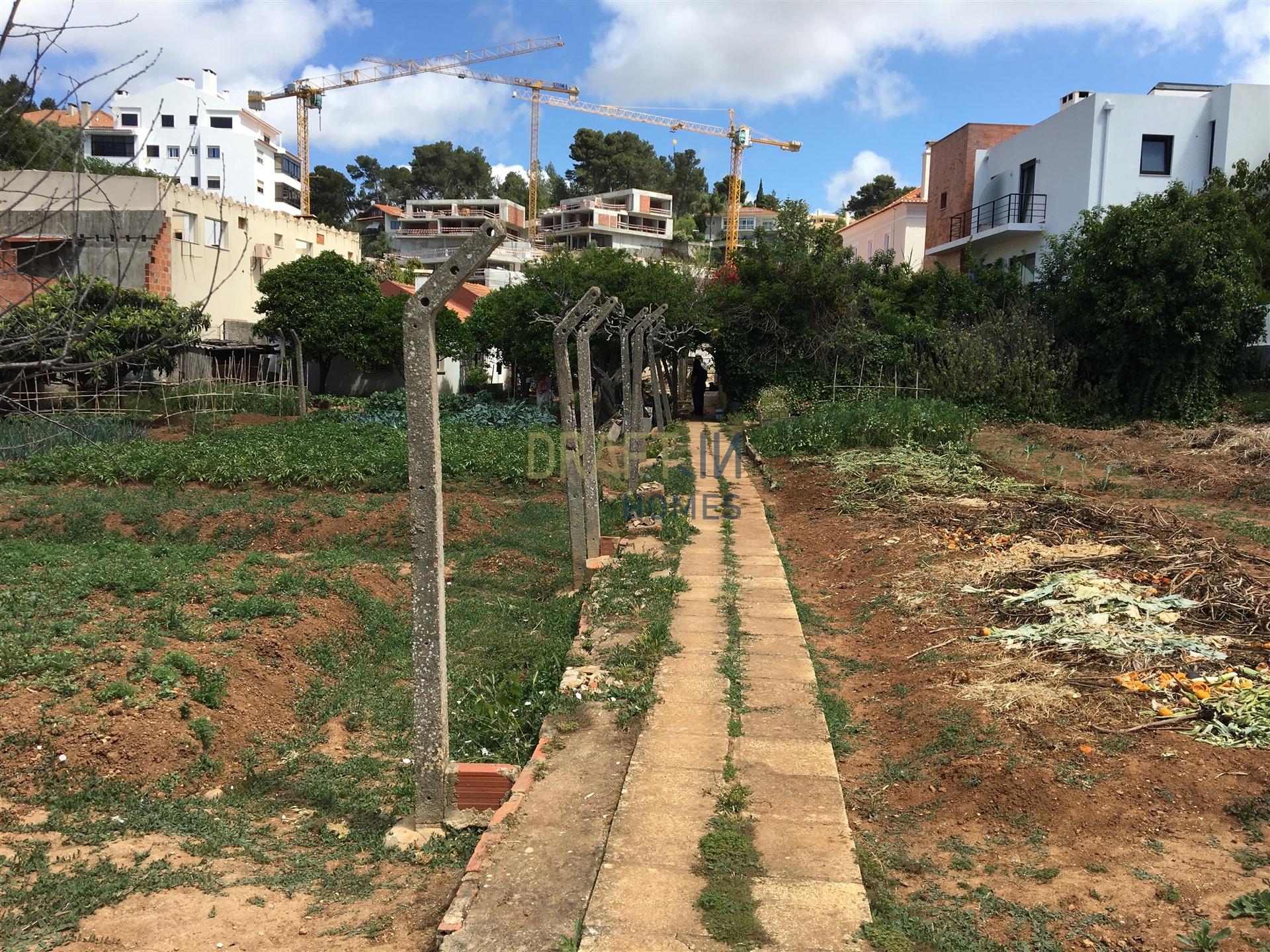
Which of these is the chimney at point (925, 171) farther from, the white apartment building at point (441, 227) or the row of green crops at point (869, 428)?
the white apartment building at point (441, 227)

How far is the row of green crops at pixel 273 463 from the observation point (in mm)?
13961

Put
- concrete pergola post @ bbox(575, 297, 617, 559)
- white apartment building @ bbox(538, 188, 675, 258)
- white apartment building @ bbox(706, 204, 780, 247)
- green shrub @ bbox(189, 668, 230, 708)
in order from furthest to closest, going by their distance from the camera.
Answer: white apartment building @ bbox(706, 204, 780, 247) → white apartment building @ bbox(538, 188, 675, 258) → concrete pergola post @ bbox(575, 297, 617, 559) → green shrub @ bbox(189, 668, 230, 708)

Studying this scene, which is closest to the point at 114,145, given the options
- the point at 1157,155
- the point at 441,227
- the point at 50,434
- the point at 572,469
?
the point at 441,227

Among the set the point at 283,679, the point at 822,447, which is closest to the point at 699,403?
the point at 822,447

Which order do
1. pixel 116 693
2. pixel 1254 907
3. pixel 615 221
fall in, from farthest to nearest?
pixel 615 221, pixel 116 693, pixel 1254 907

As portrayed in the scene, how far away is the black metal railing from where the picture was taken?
88.4ft

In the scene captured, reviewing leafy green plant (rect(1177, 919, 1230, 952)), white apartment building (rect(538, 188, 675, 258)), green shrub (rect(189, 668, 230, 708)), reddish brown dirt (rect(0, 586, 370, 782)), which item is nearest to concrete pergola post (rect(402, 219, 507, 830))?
reddish brown dirt (rect(0, 586, 370, 782))

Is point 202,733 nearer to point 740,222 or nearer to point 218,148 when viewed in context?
point 218,148

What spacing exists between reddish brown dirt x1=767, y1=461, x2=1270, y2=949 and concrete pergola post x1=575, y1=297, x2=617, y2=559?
3532mm

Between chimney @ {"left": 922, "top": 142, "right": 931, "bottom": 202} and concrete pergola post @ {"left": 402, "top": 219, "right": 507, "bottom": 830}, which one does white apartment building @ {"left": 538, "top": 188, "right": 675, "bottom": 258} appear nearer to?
chimney @ {"left": 922, "top": 142, "right": 931, "bottom": 202}

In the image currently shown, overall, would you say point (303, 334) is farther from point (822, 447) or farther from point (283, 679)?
point (283, 679)

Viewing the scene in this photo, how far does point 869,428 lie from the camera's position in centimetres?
1670

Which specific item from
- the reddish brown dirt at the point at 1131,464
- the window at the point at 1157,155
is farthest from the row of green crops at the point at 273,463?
the window at the point at 1157,155

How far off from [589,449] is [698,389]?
2336cm
